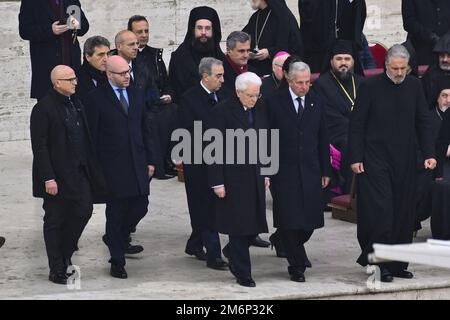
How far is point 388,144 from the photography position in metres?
13.0

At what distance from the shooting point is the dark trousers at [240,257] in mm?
12688

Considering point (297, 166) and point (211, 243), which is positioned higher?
point (297, 166)

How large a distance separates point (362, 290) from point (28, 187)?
4.70 meters

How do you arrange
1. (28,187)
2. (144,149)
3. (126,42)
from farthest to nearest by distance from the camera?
1. (28,187)
2. (126,42)
3. (144,149)

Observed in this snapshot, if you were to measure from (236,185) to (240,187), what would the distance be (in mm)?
34

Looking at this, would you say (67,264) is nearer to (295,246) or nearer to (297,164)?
(295,246)

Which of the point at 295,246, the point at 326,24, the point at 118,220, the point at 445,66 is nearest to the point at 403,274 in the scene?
the point at 295,246

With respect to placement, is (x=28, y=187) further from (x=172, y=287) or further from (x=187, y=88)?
(x=172, y=287)

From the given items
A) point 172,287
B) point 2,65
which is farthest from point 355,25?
point 172,287

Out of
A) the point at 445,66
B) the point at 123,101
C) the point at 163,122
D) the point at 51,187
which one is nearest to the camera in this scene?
the point at 51,187

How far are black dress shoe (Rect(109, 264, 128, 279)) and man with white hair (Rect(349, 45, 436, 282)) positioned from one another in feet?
6.25

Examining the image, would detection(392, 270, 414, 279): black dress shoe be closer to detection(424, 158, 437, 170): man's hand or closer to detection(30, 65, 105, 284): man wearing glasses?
detection(424, 158, 437, 170): man's hand
